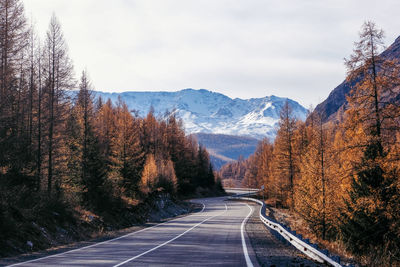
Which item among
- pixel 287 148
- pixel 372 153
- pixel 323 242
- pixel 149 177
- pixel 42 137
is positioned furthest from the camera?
pixel 149 177

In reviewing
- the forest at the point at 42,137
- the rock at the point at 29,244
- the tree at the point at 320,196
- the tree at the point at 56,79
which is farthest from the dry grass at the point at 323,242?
the tree at the point at 56,79

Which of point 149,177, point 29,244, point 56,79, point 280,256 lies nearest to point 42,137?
point 56,79

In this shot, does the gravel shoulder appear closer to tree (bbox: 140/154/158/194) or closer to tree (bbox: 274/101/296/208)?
tree (bbox: 274/101/296/208)

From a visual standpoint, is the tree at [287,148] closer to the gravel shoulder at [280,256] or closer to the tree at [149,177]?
the tree at [149,177]

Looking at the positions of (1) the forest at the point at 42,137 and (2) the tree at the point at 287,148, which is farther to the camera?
(2) the tree at the point at 287,148

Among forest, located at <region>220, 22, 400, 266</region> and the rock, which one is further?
forest, located at <region>220, 22, 400, 266</region>

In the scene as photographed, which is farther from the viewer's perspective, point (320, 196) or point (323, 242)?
point (320, 196)

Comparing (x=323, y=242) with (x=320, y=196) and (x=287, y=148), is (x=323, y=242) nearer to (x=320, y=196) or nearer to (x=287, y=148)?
(x=320, y=196)

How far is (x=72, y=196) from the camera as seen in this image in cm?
2370

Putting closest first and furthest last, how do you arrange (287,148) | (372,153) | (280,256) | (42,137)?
(280,256), (372,153), (42,137), (287,148)

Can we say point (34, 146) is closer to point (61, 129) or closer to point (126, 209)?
point (61, 129)

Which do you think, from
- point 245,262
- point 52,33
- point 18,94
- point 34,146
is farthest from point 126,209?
point 245,262

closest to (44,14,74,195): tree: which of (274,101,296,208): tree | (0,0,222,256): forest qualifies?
(0,0,222,256): forest

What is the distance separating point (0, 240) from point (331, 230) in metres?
21.0
